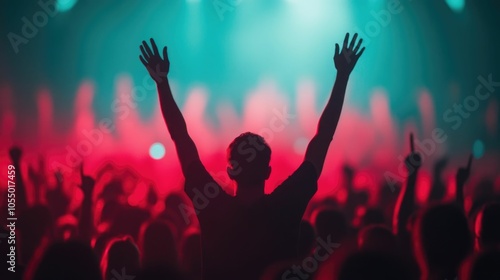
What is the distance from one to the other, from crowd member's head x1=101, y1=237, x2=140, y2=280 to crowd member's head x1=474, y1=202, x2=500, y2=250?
1.35m

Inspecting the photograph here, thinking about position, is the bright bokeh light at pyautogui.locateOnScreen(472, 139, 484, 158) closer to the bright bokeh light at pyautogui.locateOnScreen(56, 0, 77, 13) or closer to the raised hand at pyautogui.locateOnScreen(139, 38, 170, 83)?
the bright bokeh light at pyautogui.locateOnScreen(56, 0, 77, 13)

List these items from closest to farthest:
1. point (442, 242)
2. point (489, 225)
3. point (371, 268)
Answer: point (371, 268) → point (442, 242) → point (489, 225)

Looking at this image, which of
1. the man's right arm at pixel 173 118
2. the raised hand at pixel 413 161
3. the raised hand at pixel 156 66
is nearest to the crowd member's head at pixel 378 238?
the raised hand at pixel 413 161

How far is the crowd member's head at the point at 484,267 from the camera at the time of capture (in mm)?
1459

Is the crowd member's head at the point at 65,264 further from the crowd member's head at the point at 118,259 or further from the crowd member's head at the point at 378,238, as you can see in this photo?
the crowd member's head at the point at 378,238

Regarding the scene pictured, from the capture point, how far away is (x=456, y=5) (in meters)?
9.49

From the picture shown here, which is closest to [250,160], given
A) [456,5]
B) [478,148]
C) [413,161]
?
[413,161]

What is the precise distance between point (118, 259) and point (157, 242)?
339 mm

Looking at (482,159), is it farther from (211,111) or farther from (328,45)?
(211,111)

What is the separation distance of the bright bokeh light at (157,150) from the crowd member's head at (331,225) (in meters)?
6.62

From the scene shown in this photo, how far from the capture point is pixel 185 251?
2.65 m

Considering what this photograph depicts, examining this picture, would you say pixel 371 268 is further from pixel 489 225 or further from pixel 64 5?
pixel 64 5

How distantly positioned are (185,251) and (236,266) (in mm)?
710

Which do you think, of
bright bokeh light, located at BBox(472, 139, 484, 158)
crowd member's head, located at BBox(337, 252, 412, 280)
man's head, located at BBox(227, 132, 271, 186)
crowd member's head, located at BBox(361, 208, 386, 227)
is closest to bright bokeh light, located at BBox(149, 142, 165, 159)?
bright bokeh light, located at BBox(472, 139, 484, 158)
